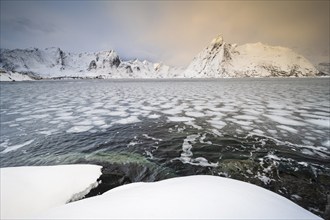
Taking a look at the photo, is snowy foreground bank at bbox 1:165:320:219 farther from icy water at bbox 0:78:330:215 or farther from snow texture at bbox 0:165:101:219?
icy water at bbox 0:78:330:215

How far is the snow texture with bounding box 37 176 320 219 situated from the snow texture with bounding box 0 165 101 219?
1213mm

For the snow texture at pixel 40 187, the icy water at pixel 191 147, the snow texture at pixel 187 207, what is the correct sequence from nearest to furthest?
the snow texture at pixel 187 207, the snow texture at pixel 40 187, the icy water at pixel 191 147

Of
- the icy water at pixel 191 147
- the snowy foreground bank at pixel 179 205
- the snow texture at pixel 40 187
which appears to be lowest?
the icy water at pixel 191 147

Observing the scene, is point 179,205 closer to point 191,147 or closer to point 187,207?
point 187,207

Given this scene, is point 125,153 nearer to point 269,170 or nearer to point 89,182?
point 89,182

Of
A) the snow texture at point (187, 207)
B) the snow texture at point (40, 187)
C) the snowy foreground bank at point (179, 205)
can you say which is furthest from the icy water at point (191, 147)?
the snow texture at point (187, 207)

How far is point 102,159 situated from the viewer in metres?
5.14

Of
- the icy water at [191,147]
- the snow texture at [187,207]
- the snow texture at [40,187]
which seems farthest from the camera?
the icy water at [191,147]

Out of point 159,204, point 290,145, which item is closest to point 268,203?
point 159,204

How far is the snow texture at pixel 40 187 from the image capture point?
2.52 meters

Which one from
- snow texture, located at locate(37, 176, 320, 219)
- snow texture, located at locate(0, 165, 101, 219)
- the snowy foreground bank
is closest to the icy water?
snow texture, located at locate(0, 165, 101, 219)

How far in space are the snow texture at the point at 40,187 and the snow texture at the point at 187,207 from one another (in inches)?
47.7

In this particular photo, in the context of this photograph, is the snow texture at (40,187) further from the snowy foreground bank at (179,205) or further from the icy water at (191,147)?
the icy water at (191,147)

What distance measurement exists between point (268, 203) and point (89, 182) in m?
2.73
